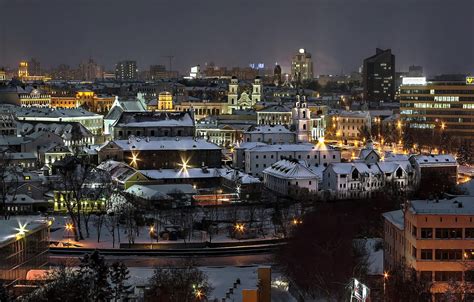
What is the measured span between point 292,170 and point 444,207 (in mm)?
19651

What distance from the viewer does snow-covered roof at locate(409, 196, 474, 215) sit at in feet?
78.2

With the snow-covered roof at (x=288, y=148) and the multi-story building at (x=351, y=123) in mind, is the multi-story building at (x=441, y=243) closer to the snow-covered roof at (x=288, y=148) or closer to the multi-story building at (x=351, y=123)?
the snow-covered roof at (x=288, y=148)

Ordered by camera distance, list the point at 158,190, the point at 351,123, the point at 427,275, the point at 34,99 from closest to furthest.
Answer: the point at 427,275 → the point at 158,190 → the point at 351,123 → the point at 34,99

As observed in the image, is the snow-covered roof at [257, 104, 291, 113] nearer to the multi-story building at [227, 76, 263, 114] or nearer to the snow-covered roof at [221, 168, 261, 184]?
the multi-story building at [227, 76, 263, 114]

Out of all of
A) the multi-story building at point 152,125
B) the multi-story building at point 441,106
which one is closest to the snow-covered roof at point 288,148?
the multi-story building at point 152,125

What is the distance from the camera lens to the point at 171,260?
29766mm

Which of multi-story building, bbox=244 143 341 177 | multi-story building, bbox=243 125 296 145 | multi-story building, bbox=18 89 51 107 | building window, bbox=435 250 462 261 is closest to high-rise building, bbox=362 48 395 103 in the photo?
multi-story building, bbox=18 89 51 107

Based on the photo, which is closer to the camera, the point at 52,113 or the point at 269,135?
the point at 269,135

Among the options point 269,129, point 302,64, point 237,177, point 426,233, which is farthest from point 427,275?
point 302,64

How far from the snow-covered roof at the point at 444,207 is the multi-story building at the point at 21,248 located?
34.0 feet

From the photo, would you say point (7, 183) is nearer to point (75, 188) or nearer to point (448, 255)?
point (75, 188)

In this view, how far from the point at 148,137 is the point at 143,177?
29.9 ft

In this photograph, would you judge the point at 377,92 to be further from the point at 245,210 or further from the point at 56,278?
the point at 56,278

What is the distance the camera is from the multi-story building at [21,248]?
885 inches
